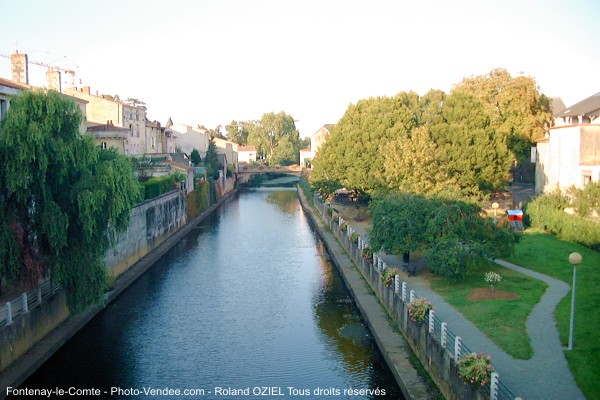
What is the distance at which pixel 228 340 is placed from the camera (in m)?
20.7

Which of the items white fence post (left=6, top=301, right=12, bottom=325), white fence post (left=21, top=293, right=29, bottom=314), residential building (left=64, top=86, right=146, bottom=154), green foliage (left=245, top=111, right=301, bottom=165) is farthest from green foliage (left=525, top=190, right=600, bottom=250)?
green foliage (left=245, top=111, right=301, bottom=165)

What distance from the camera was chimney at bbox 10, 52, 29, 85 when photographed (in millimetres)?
40562

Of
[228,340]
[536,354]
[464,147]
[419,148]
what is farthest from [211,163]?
[536,354]

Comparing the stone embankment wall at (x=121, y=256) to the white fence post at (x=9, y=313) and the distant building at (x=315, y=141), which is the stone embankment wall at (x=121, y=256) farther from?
the distant building at (x=315, y=141)

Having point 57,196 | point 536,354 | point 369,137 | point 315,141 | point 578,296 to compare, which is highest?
point 315,141

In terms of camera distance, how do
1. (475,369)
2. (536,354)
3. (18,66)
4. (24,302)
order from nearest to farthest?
(475,369) → (536,354) → (24,302) → (18,66)

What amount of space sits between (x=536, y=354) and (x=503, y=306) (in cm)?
463

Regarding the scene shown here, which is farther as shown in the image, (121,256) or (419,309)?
(121,256)

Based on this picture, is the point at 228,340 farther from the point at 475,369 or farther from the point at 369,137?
the point at 369,137

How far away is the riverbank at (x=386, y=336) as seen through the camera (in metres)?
14.9

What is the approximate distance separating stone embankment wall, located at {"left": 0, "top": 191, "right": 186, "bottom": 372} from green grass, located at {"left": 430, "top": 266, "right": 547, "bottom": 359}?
45.0 ft

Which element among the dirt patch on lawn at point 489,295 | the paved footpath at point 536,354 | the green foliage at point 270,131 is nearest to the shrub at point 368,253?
the paved footpath at point 536,354

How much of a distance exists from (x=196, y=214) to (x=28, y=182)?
39.3 meters

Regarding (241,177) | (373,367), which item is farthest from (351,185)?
(241,177)
